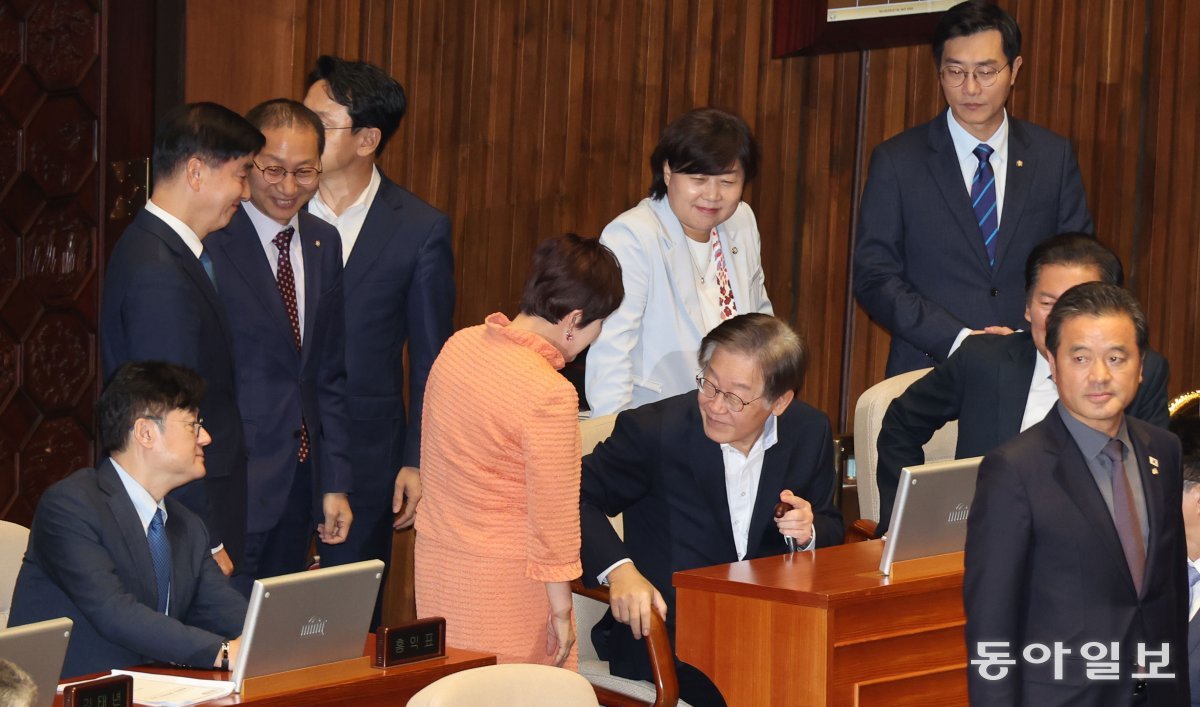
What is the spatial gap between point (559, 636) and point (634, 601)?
0.17m

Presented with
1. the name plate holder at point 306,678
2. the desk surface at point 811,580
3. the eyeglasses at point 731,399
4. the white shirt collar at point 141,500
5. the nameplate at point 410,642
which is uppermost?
the eyeglasses at point 731,399

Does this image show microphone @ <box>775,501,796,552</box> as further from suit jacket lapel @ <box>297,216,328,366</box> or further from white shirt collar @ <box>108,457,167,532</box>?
white shirt collar @ <box>108,457,167,532</box>

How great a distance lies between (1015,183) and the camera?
14.4ft

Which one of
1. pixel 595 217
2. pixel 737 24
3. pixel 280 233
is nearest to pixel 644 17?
pixel 737 24

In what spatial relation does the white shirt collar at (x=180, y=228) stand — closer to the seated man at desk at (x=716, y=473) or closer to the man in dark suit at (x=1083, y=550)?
the seated man at desk at (x=716, y=473)

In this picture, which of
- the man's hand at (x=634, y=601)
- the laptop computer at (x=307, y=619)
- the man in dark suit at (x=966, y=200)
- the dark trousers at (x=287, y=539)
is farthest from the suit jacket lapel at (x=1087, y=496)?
the dark trousers at (x=287, y=539)

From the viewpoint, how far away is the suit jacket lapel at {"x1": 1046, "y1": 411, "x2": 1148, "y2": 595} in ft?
9.04

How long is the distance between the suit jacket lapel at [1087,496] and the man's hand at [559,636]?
103 centimetres

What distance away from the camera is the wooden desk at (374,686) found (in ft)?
8.41

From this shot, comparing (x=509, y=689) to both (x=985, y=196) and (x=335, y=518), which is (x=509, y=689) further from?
(x=985, y=196)

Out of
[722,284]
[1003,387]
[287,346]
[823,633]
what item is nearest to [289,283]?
[287,346]

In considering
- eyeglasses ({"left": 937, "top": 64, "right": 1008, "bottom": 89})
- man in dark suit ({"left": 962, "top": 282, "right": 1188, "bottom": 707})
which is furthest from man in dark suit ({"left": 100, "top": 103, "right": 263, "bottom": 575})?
eyeglasses ({"left": 937, "top": 64, "right": 1008, "bottom": 89})

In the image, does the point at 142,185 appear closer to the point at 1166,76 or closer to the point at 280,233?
the point at 280,233

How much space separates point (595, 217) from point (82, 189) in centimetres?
168
